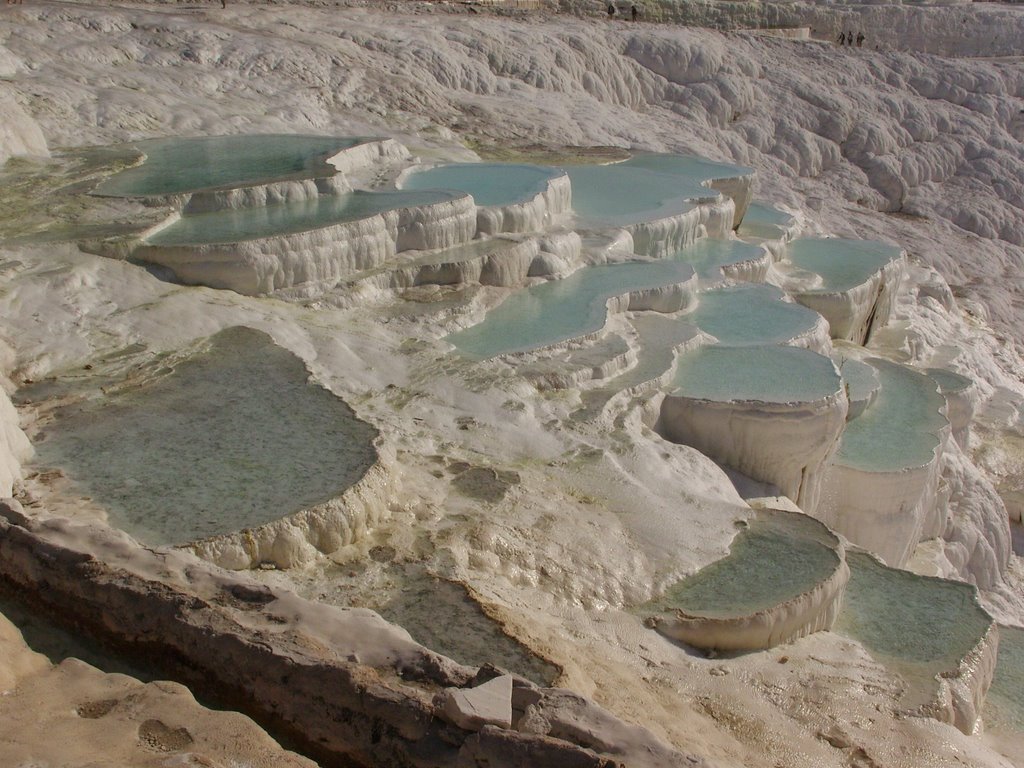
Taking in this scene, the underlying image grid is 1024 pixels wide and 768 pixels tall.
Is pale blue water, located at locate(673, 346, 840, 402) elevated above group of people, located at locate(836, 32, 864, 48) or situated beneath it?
situated beneath

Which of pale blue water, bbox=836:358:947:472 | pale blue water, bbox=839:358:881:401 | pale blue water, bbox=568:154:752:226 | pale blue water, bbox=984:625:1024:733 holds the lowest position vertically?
pale blue water, bbox=984:625:1024:733

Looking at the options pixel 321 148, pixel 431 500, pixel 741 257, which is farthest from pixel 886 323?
pixel 431 500

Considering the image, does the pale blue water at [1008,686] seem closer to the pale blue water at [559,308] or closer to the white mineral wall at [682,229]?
the pale blue water at [559,308]

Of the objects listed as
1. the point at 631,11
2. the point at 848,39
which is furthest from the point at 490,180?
the point at 848,39

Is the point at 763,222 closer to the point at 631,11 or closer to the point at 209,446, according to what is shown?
the point at 631,11

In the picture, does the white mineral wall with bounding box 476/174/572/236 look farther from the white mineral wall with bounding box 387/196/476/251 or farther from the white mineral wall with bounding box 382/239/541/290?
the white mineral wall with bounding box 382/239/541/290

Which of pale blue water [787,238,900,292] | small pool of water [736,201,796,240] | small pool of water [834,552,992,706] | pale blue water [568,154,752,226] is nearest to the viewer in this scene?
small pool of water [834,552,992,706]

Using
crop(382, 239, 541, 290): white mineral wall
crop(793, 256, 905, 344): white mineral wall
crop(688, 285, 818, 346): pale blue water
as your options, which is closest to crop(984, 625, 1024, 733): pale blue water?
crop(688, 285, 818, 346): pale blue water
